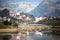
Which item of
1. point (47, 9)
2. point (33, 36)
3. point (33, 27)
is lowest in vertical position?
point (33, 36)

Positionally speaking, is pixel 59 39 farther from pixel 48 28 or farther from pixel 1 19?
pixel 1 19

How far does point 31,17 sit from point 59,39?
16.5 inches

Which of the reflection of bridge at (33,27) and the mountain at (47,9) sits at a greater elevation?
the mountain at (47,9)

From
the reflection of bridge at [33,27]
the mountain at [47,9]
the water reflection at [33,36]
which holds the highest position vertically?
the mountain at [47,9]

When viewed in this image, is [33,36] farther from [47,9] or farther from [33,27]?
[47,9]

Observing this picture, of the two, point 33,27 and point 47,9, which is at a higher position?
point 47,9

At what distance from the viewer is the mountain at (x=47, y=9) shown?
2326 millimetres

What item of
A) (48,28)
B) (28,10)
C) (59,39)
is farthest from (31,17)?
(59,39)

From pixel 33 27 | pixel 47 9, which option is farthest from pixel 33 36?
pixel 47 9

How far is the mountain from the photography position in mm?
2326

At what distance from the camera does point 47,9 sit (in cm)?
233

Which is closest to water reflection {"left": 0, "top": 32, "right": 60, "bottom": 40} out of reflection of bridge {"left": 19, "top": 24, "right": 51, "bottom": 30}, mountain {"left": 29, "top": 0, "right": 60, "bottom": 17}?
reflection of bridge {"left": 19, "top": 24, "right": 51, "bottom": 30}

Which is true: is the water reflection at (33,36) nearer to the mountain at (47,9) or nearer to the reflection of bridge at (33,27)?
the reflection of bridge at (33,27)

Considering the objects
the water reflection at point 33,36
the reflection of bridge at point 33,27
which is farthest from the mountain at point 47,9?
the water reflection at point 33,36
